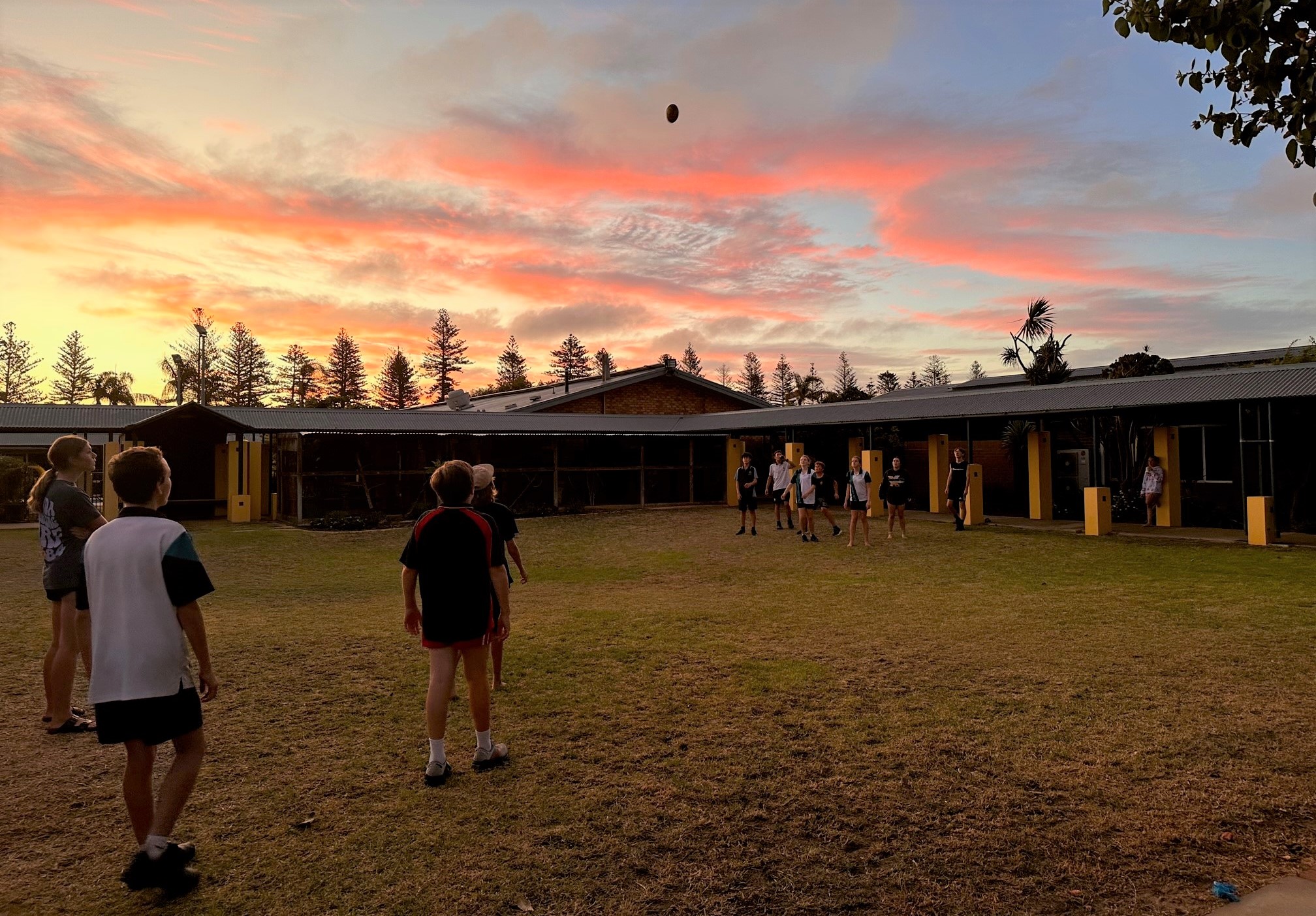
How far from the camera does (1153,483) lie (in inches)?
621

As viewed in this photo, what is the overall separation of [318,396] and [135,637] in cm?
6909

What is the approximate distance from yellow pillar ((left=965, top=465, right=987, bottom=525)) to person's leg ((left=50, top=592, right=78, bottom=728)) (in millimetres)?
16227

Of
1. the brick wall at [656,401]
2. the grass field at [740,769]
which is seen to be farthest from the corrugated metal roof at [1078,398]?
the grass field at [740,769]

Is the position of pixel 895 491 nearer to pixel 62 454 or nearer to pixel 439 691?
Result: pixel 439 691

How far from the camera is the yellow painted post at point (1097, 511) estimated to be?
1528 centimetres

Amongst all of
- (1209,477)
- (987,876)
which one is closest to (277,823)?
(987,876)

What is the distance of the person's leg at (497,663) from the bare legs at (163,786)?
226 cm


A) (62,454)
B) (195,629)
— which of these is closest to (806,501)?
(62,454)

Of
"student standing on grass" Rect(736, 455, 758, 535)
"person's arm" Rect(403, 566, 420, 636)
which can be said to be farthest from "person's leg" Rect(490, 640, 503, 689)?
"student standing on grass" Rect(736, 455, 758, 535)

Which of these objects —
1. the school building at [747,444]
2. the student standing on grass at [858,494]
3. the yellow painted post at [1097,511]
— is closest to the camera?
the student standing on grass at [858,494]

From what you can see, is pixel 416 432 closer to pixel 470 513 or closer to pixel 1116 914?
pixel 470 513

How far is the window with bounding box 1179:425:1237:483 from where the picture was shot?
55.8 feet

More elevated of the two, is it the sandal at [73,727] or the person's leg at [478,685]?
the person's leg at [478,685]

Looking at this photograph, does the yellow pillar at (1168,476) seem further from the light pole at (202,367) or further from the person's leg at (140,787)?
the light pole at (202,367)
